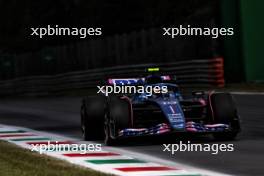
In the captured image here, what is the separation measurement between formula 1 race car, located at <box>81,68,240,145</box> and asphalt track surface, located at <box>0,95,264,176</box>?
28 centimetres

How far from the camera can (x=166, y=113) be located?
13.2 meters

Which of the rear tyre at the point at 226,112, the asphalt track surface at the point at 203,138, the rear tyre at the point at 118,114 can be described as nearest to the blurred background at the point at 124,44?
the asphalt track surface at the point at 203,138

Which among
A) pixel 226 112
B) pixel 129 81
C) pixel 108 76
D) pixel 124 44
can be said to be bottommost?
pixel 226 112

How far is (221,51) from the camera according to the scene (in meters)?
34.2

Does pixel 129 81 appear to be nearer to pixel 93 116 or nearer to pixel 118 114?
pixel 93 116

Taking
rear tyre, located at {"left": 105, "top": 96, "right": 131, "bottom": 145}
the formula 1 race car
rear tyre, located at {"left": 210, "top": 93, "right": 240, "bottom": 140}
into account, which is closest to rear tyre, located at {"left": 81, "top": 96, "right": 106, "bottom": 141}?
the formula 1 race car

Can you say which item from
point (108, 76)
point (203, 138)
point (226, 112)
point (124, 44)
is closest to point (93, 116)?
point (203, 138)

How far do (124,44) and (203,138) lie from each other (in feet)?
86.3

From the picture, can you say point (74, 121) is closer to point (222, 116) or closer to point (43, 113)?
point (43, 113)

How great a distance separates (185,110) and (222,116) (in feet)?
1.99

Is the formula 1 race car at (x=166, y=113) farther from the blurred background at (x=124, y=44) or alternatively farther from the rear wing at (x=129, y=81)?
Result: the blurred background at (x=124, y=44)

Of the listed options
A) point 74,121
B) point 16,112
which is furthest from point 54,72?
point 74,121

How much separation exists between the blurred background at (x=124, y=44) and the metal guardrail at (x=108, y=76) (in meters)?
0.04

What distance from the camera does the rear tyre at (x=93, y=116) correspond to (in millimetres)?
14703
